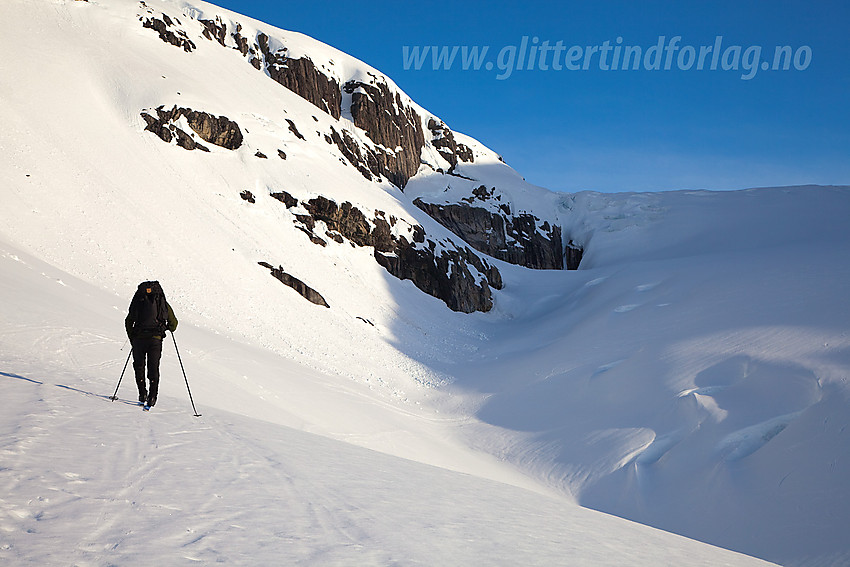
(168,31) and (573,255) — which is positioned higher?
(168,31)

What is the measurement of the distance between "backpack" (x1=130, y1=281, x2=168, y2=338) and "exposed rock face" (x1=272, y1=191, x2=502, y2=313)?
25.4 metres

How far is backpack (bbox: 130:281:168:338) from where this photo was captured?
7879 millimetres

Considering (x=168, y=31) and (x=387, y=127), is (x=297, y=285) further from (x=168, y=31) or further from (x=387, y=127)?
(x=387, y=127)

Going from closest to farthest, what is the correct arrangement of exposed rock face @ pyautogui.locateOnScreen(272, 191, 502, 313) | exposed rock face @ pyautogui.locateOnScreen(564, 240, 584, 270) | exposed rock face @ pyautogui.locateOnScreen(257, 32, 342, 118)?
exposed rock face @ pyautogui.locateOnScreen(272, 191, 502, 313) → exposed rock face @ pyautogui.locateOnScreen(257, 32, 342, 118) → exposed rock face @ pyautogui.locateOnScreen(564, 240, 584, 270)

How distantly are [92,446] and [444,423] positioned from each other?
535 inches

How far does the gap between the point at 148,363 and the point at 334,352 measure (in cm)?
1491

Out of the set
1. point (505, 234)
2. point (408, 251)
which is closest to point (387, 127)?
point (505, 234)

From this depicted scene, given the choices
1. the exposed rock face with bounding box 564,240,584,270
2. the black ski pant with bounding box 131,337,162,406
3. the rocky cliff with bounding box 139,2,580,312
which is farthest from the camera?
the exposed rock face with bounding box 564,240,584,270

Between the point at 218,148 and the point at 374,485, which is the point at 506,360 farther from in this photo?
the point at 218,148

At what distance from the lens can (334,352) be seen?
22.7 meters

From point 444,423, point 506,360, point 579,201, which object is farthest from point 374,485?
point 579,201

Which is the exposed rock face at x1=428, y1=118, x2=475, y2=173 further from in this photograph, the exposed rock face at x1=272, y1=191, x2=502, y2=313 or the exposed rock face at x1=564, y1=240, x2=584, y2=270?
the exposed rock face at x1=272, y1=191, x2=502, y2=313

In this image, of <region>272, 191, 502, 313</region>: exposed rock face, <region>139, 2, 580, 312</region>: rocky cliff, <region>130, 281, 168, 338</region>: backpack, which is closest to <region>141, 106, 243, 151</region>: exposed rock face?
<region>139, 2, 580, 312</region>: rocky cliff

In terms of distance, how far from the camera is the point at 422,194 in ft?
190
